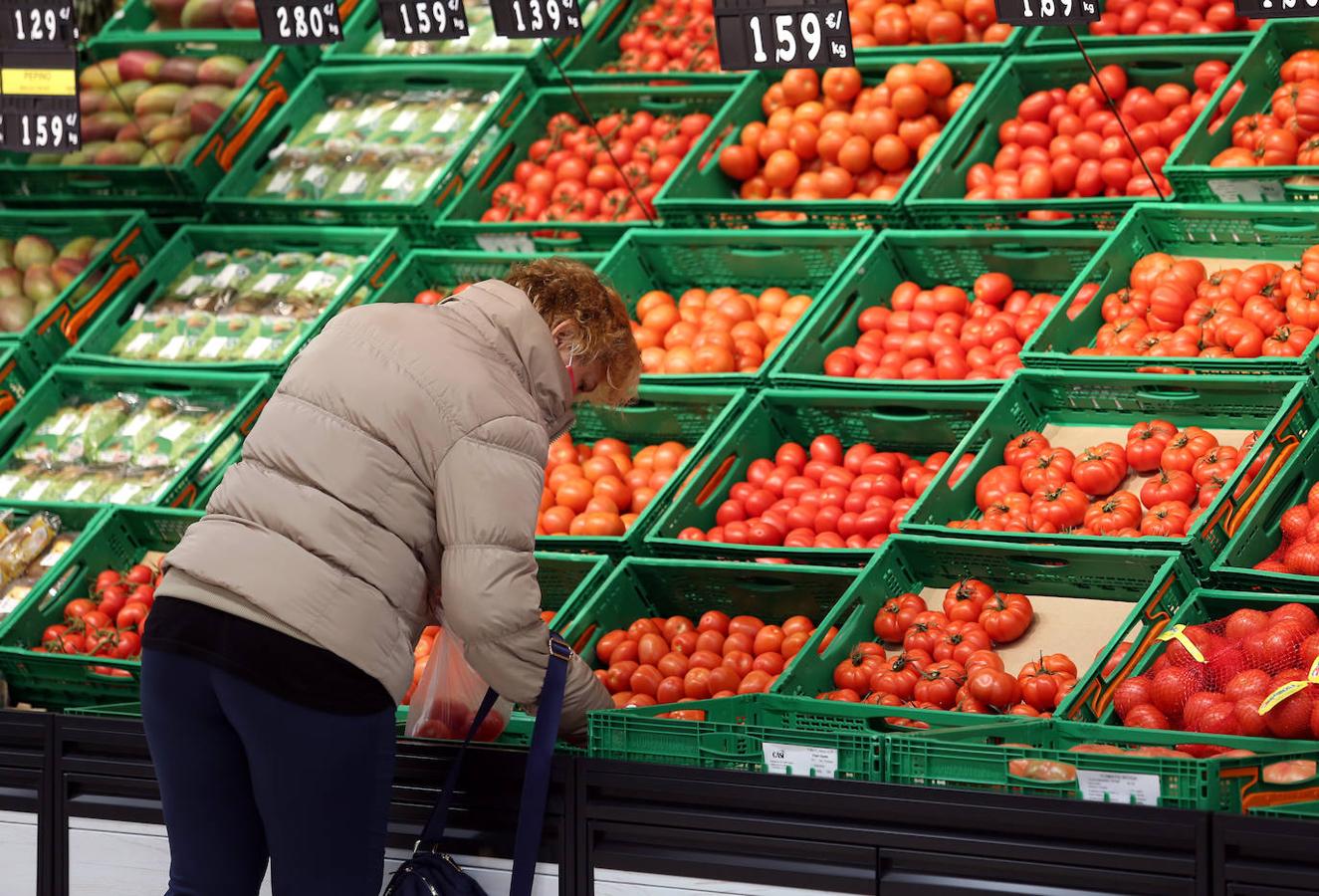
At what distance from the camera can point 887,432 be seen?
17.5 ft

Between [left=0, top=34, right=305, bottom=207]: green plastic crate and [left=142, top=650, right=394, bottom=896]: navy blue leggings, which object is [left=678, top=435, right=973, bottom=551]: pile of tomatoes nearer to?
[left=142, top=650, right=394, bottom=896]: navy blue leggings

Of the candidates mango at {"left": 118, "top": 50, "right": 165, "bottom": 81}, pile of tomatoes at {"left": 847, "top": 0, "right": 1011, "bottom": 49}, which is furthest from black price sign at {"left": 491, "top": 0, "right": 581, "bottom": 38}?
mango at {"left": 118, "top": 50, "right": 165, "bottom": 81}

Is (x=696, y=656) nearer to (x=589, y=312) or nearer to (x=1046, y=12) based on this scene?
(x=589, y=312)

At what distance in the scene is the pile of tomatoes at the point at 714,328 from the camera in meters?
5.55

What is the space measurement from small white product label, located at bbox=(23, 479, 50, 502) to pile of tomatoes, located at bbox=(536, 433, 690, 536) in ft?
5.74

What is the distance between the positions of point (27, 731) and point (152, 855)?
0.45 meters

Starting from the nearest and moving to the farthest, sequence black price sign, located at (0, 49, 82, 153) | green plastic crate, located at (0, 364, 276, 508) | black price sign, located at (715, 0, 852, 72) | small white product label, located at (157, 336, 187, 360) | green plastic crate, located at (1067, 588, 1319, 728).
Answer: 1. green plastic crate, located at (1067, 588, 1319, 728)
2. black price sign, located at (715, 0, 852, 72)
3. black price sign, located at (0, 49, 82, 153)
4. green plastic crate, located at (0, 364, 276, 508)
5. small white product label, located at (157, 336, 187, 360)

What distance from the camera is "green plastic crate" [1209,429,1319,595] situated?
415 centimetres

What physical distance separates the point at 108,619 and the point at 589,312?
244 cm

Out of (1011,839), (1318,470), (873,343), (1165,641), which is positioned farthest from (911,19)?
(1011,839)

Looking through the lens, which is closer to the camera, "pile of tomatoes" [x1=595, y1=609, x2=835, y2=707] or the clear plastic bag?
the clear plastic bag

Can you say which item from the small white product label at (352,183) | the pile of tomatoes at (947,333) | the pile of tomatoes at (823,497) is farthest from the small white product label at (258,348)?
Result: the pile of tomatoes at (947,333)

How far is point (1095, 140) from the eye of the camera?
5.81 m

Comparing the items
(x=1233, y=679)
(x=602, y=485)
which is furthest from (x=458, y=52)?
(x=1233, y=679)
